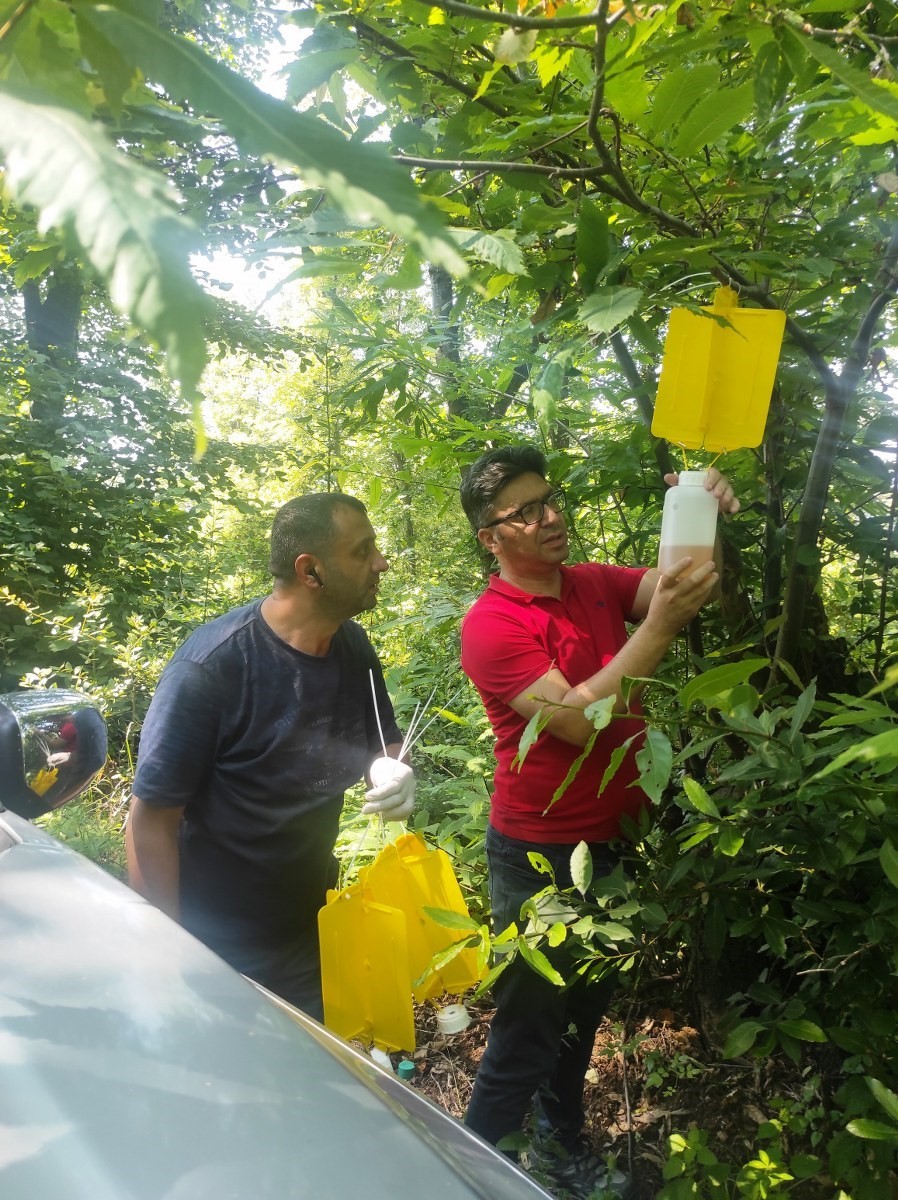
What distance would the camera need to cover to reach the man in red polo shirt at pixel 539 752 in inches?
79.4

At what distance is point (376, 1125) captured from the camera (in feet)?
2.89

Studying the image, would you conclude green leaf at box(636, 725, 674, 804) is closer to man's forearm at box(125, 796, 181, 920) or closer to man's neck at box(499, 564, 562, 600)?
man's neck at box(499, 564, 562, 600)

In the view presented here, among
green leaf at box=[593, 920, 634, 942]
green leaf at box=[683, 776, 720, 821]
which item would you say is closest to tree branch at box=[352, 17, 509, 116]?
green leaf at box=[683, 776, 720, 821]

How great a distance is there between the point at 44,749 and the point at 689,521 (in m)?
1.39

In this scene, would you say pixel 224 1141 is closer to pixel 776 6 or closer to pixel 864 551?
pixel 776 6

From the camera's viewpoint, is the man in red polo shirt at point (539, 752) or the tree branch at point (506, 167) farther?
the man in red polo shirt at point (539, 752)

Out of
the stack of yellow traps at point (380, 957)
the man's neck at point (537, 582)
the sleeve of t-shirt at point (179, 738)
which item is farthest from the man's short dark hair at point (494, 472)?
the stack of yellow traps at point (380, 957)

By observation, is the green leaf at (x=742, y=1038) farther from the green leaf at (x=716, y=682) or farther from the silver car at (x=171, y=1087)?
the green leaf at (x=716, y=682)

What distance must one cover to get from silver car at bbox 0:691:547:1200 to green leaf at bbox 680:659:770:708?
25.8 inches

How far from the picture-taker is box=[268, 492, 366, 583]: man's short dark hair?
212 centimetres

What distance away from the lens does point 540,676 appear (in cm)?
192

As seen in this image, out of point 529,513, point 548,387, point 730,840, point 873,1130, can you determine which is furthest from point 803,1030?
point 529,513

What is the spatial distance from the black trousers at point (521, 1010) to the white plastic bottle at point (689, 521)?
0.93 meters

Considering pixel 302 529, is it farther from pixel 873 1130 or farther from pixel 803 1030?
pixel 873 1130
